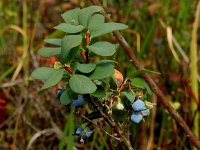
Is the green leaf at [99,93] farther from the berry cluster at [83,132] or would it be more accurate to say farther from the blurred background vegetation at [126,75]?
the blurred background vegetation at [126,75]

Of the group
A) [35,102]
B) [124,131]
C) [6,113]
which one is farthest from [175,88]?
[124,131]

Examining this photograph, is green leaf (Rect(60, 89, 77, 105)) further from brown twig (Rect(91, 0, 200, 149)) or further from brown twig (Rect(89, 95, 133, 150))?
brown twig (Rect(91, 0, 200, 149))

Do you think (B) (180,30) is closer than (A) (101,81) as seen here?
No

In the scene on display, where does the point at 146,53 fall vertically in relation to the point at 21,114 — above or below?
above

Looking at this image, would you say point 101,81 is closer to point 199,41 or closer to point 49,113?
point 49,113

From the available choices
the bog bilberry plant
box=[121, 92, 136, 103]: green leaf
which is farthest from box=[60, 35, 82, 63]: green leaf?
box=[121, 92, 136, 103]: green leaf

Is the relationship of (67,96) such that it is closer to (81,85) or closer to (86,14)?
(81,85)
